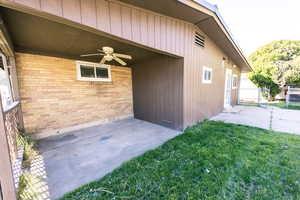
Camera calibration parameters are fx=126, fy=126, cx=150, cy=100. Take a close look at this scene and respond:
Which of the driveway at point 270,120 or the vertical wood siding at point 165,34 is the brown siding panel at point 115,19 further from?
the driveway at point 270,120

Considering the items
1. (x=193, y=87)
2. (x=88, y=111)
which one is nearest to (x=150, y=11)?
(x=193, y=87)

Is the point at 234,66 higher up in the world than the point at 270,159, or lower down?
higher up

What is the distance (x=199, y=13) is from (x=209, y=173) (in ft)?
12.1

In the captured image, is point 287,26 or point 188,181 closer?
point 188,181

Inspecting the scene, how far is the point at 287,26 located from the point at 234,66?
11923mm

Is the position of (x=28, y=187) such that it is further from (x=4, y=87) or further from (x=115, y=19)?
(x=115, y=19)

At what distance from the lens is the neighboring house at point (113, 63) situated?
2064mm

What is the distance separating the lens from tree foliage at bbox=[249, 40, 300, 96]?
9.68 metres

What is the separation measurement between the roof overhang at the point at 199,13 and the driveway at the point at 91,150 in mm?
3022

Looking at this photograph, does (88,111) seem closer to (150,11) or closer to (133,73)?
(133,73)

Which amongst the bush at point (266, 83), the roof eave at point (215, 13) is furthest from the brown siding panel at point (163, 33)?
the bush at point (266, 83)

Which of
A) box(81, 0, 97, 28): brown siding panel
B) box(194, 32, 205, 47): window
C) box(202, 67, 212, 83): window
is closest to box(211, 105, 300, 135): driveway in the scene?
box(202, 67, 212, 83): window

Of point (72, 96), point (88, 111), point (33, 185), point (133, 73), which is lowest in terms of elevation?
point (33, 185)

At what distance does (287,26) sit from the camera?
13.3 meters
